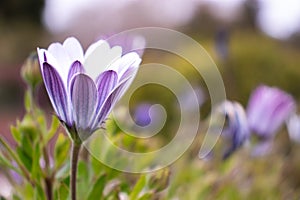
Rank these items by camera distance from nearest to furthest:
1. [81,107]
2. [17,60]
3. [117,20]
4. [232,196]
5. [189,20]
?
1. [81,107]
2. [232,196]
3. [189,20]
4. [17,60]
5. [117,20]

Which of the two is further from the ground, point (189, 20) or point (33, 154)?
point (189, 20)

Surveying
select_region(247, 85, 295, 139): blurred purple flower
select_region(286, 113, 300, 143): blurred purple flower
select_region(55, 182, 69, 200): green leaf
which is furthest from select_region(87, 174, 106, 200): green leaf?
select_region(286, 113, 300, 143): blurred purple flower

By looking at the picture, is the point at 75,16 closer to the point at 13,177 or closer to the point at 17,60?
the point at 17,60

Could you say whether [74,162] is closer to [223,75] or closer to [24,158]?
[24,158]

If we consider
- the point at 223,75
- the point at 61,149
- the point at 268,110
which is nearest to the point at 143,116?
the point at 268,110

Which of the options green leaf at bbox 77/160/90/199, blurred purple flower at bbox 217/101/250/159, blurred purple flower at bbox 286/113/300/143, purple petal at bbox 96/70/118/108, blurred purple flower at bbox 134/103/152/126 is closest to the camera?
purple petal at bbox 96/70/118/108

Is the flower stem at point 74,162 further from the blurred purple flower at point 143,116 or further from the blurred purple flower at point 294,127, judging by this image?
the blurred purple flower at point 294,127

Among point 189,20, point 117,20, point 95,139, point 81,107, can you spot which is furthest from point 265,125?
point 117,20

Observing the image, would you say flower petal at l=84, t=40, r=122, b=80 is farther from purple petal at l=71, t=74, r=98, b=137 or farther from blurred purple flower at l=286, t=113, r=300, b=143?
blurred purple flower at l=286, t=113, r=300, b=143
